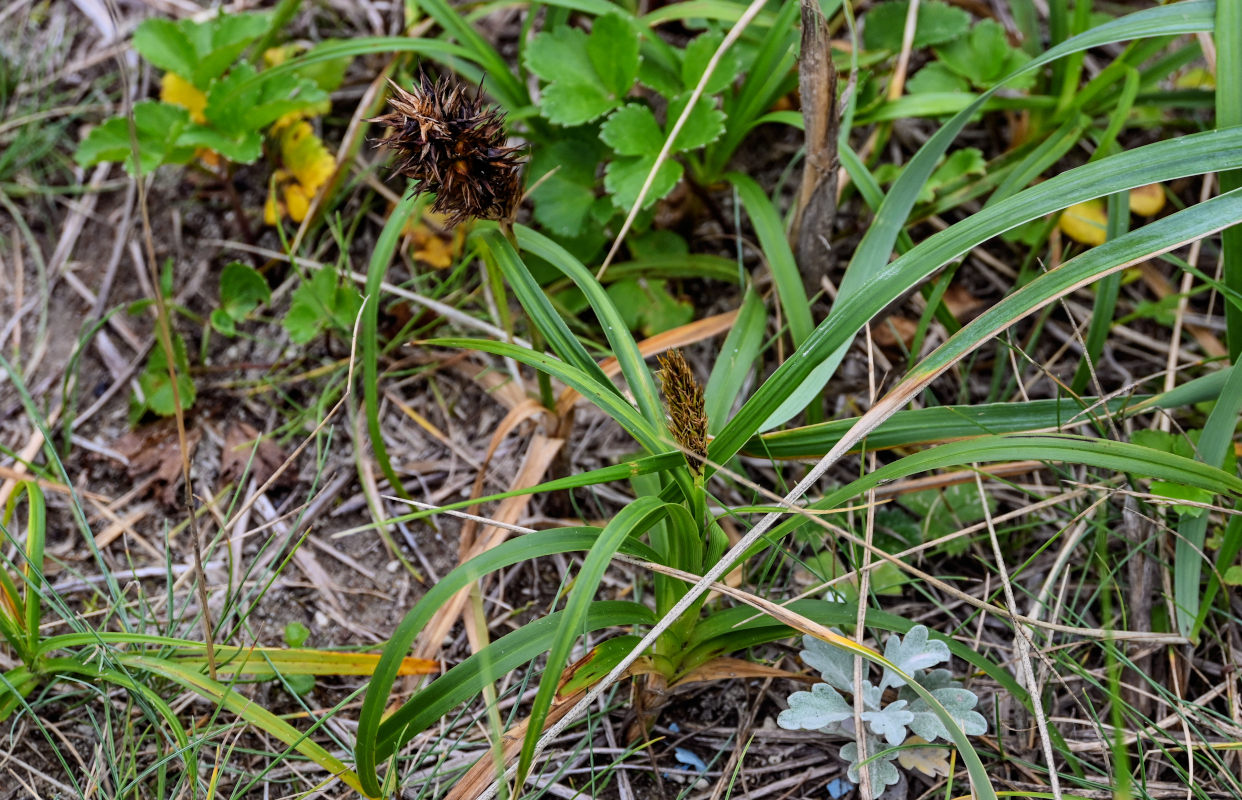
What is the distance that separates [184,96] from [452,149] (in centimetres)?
136

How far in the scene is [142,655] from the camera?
152cm

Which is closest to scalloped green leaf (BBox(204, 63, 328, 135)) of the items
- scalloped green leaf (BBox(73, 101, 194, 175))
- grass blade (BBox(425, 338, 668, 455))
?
scalloped green leaf (BBox(73, 101, 194, 175))

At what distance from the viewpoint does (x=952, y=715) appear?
1385 millimetres

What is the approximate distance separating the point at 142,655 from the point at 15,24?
2.14 metres

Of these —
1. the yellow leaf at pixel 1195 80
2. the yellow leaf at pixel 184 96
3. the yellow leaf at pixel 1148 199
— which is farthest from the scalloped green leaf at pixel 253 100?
the yellow leaf at pixel 1195 80

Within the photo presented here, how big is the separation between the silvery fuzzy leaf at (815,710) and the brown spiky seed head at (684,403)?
17.9 inches

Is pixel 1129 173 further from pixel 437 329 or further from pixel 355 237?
pixel 355 237

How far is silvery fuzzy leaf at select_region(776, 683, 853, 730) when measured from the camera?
1.37 meters

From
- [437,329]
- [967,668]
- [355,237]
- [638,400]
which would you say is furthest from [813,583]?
[355,237]

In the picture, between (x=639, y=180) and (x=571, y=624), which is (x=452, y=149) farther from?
(x=571, y=624)

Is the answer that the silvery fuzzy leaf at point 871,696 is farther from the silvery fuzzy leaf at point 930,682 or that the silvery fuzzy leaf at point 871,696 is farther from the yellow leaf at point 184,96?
the yellow leaf at point 184,96

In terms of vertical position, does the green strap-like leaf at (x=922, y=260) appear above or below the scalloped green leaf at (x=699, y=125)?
below

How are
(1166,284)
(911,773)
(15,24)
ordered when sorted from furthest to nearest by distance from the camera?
(15,24)
(1166,284)
(911,773)

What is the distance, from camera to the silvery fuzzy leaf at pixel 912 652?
4.52ft
